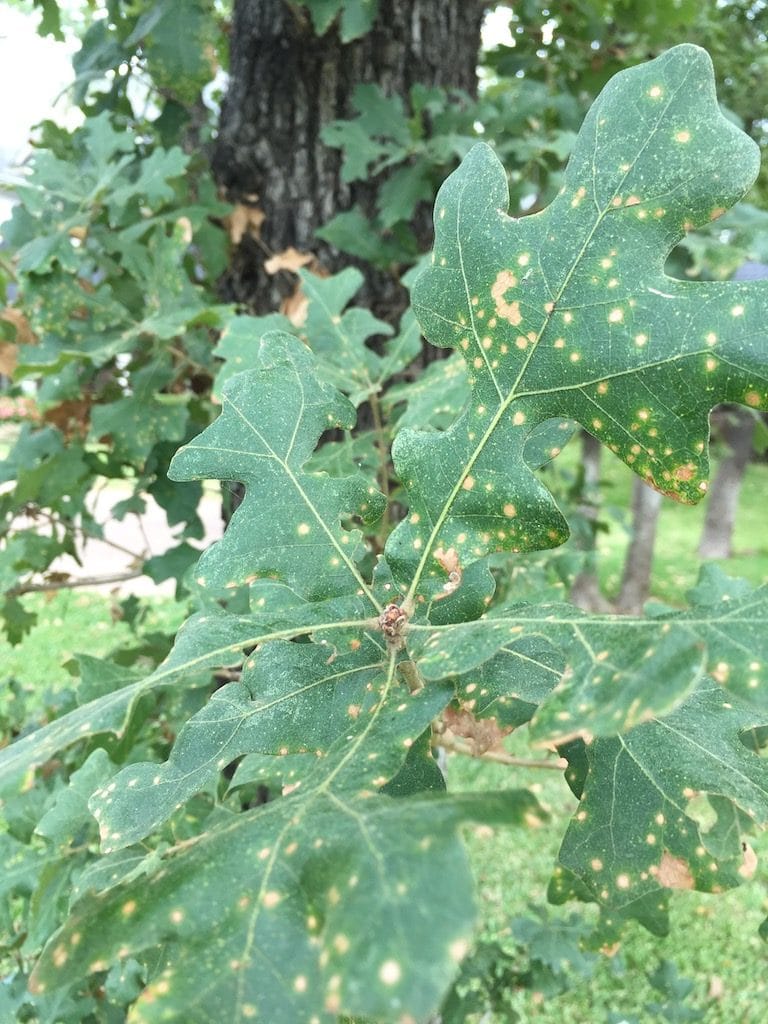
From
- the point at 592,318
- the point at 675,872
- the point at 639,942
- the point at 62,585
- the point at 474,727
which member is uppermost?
the point at 592,318

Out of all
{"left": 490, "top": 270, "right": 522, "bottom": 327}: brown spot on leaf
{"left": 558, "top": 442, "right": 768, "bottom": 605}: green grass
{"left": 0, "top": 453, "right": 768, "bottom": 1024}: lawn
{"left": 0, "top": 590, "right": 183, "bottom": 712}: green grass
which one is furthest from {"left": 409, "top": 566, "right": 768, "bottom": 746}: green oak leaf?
{"left": 558, "top": 442, "right": 768, "bottom": 605}: green grass

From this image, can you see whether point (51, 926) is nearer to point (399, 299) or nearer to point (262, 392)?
point (262, 392)

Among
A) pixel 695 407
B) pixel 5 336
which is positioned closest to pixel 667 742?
pixel 695 407

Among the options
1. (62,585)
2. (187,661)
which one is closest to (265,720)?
(187,661)

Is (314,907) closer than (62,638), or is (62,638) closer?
(314,907)

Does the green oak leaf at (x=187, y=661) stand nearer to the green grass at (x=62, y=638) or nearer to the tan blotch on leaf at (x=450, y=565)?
the tan blotch on leaf at (x=450, y=565)

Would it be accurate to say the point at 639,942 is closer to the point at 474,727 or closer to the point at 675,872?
the point at 675,872

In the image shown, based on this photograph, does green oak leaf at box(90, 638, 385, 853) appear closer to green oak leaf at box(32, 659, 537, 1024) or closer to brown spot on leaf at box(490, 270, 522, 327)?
green oak leaf at box(32, 659, 537, 1024)
